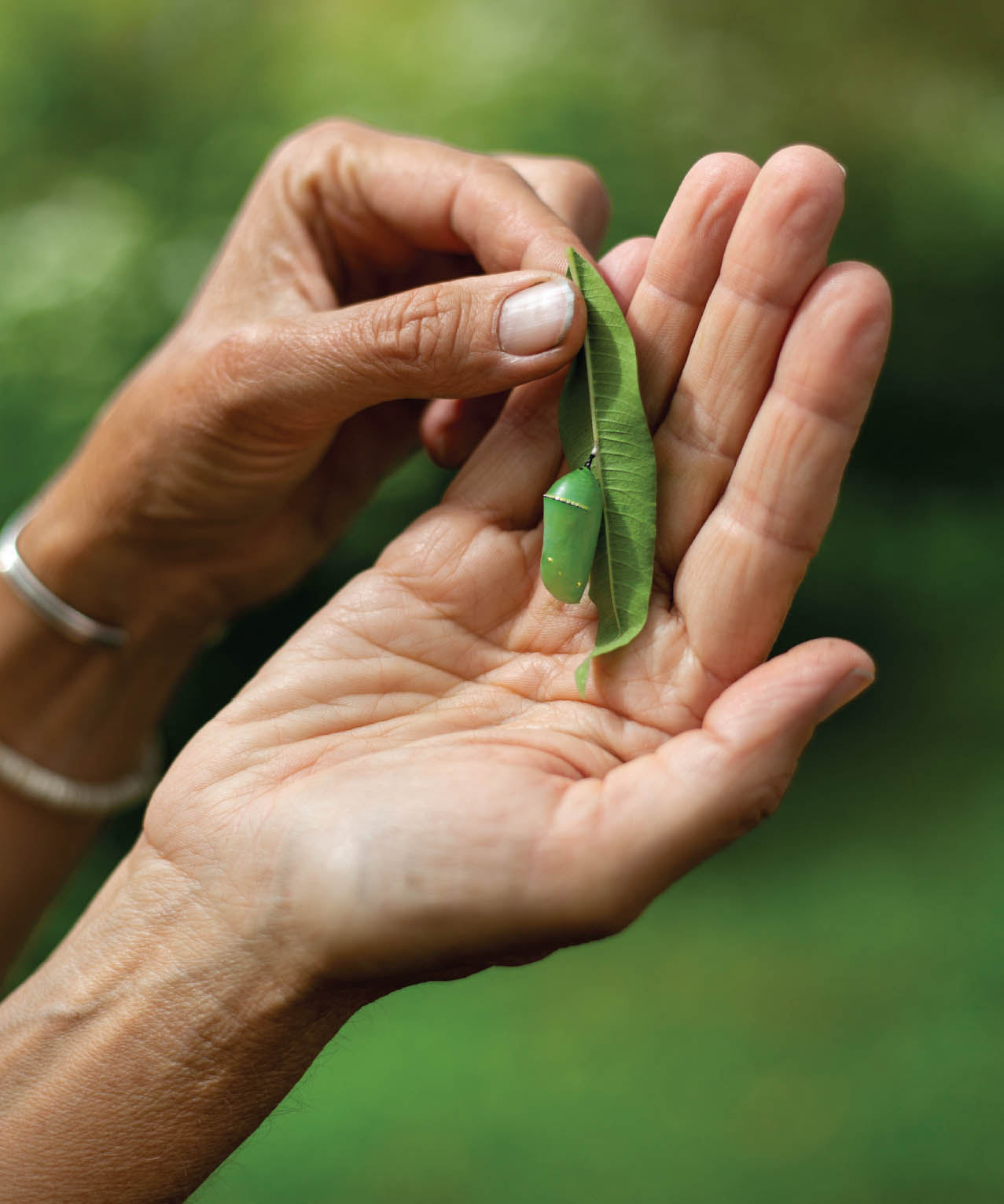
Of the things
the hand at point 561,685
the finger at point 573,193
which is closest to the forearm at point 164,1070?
the hand at point 561,685

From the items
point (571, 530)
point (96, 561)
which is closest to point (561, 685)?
point (571, 530)

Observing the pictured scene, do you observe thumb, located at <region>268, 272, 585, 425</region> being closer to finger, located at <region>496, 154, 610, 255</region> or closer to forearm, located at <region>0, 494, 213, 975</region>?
finger, located at <region>496, 154, 610, 255</region>

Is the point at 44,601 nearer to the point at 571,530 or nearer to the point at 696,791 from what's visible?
the point at 571,530

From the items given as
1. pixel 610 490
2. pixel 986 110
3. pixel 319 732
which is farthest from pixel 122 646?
pixel 986 110

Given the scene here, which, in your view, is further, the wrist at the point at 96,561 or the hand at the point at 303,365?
the wrist at the point at 96,561

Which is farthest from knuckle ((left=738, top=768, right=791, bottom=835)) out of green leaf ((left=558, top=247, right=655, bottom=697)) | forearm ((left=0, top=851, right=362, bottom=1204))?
forearm ((left=0, top=851, right=362, bottom=1204))

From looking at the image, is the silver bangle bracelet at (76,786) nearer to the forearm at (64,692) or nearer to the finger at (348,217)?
the forearm at (64,692)
